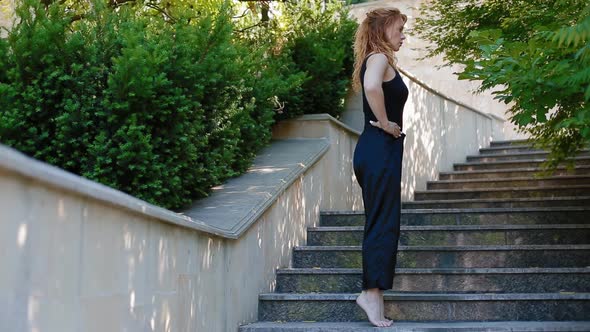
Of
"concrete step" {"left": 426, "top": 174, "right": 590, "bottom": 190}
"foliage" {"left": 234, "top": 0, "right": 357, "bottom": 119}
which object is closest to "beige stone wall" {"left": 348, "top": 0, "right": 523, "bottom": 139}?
"concrete step" {"left": 426, "top": 174, "right": 590, "bottom": 190}

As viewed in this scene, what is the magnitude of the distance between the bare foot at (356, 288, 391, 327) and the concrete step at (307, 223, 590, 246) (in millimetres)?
1608

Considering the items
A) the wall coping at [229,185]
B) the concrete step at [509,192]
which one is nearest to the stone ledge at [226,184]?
the wall coping at [229,185]

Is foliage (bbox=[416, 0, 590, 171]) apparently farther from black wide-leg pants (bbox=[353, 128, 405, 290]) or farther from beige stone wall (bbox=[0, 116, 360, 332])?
beige stone wall (bbox=[0, 116, 360, 332])

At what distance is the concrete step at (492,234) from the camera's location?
6.23 metres

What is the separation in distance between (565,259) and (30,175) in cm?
446

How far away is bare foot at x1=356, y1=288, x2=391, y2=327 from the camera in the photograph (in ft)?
15.8

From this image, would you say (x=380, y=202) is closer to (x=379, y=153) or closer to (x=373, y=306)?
(x=379, y=153)

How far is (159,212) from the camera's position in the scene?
12.5 ft

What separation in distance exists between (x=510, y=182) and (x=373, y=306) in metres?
4.95

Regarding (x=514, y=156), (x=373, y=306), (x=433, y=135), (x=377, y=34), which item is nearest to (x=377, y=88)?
(x=377, y=34)

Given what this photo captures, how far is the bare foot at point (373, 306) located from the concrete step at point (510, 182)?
14.6 feet

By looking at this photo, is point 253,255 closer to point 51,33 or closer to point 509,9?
point 51,33

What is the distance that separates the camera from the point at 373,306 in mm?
4836

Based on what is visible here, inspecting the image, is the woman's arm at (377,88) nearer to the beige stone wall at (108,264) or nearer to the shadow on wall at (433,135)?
the beige stone wall at (108,264)
